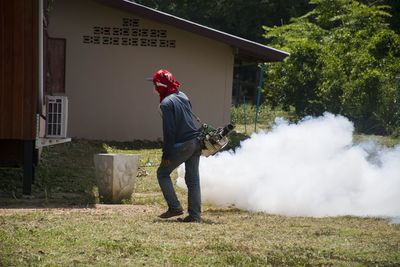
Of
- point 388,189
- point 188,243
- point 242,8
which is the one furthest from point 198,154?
point 242,8

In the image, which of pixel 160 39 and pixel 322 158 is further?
pixel 160 39

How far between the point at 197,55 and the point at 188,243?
14632 mm

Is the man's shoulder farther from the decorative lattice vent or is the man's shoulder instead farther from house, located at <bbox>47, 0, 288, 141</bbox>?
the decorative lattice vent

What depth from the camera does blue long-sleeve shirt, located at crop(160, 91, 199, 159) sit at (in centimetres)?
1004

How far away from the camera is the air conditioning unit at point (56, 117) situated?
13.6 metres

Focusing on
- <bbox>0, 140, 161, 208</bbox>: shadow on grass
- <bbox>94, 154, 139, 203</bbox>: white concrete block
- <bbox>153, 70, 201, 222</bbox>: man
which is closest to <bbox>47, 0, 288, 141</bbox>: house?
<bbox>0, 140, 161, 208</bbox>: shadow on grass

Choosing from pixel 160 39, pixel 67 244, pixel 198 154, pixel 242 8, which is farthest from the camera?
pixel 242 8

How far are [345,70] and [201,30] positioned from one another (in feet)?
25.7

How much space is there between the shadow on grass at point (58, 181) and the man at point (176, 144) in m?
1.95

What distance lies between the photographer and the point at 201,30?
70.4 feet

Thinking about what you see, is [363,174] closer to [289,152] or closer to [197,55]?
[289,152]

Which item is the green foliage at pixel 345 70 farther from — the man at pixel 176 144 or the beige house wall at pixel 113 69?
the man at pixel 176 144

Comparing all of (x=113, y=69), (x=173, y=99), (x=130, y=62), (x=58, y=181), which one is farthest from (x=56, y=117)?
(x=130, y=62)

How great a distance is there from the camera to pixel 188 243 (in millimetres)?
8133
